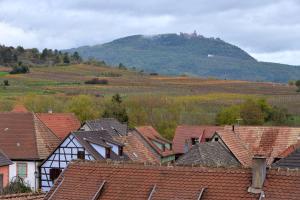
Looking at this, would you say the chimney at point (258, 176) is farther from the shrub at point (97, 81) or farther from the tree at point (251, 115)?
the shrub at point (97, 81)

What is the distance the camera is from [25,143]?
5331 centimetres

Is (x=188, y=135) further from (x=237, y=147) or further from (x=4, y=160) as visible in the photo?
(x=4, y=160)

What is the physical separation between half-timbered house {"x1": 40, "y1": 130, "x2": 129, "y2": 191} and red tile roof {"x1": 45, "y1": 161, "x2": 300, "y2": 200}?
800 inches

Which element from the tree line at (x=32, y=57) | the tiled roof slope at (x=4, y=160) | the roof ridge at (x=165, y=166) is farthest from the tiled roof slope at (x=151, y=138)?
the tree line at (x=32, y=57)

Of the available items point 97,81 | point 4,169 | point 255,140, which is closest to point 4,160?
point 4,169

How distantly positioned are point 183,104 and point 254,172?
82349 millimetres

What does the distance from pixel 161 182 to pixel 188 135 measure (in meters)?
51.3

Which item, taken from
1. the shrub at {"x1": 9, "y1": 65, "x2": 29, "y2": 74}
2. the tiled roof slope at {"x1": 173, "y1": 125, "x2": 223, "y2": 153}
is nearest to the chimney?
the tiled roof slope at {"x1": 173, "y1": 125, "x2": 223, "y2": 153}

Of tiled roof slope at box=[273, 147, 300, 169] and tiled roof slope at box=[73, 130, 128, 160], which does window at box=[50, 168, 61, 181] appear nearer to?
tiled roof slope at box=[73, 130, 128, 160]

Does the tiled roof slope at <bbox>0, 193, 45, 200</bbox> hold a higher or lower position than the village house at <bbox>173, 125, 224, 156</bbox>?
higher

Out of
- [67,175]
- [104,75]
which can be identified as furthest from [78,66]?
[67,175]

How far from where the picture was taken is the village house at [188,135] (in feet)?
237

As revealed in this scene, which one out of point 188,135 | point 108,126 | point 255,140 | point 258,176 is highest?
point 258,176

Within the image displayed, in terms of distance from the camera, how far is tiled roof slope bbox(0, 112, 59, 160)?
52.2m
